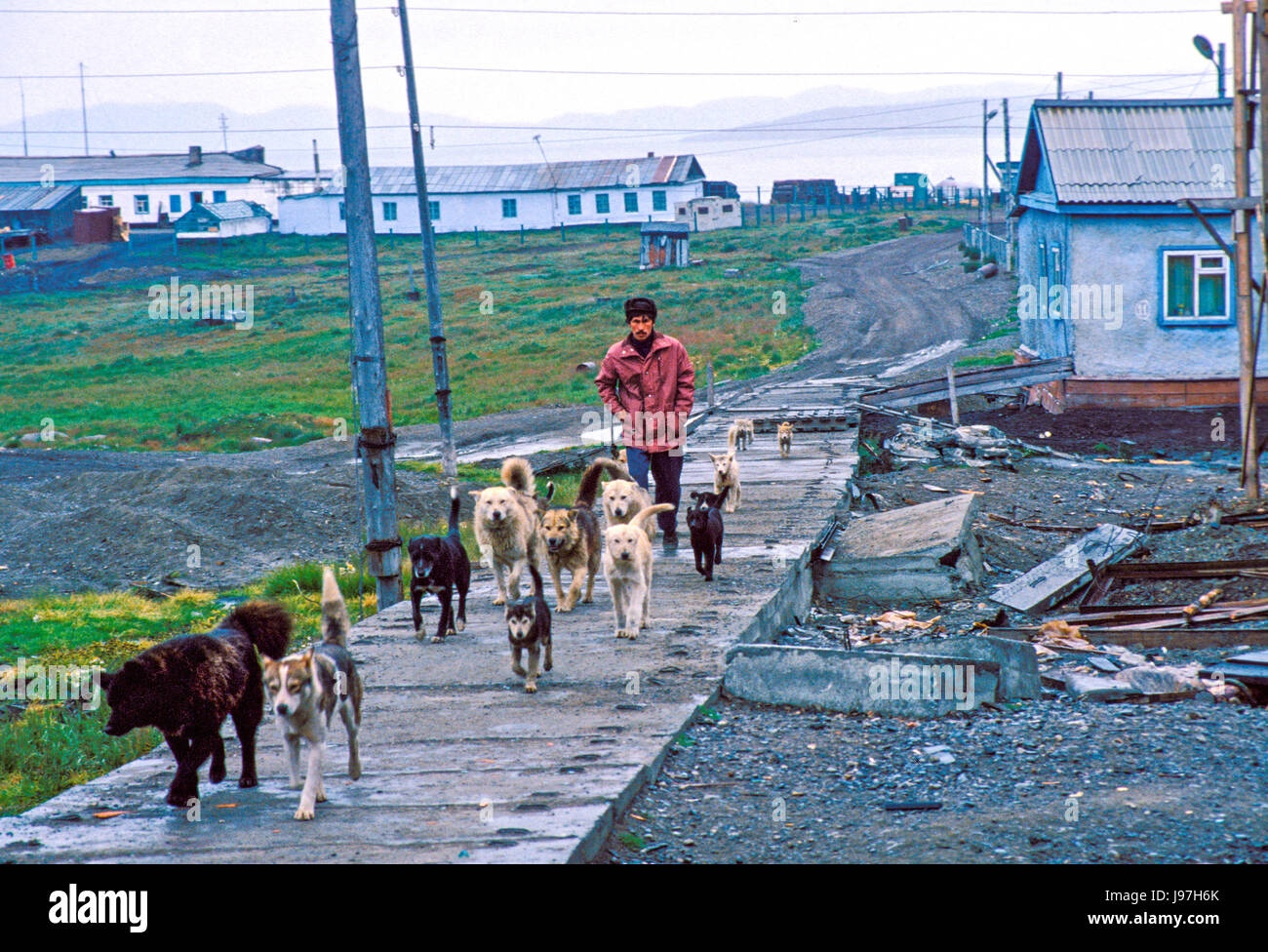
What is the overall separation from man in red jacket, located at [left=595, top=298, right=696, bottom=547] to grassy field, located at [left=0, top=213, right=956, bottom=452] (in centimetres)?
1869

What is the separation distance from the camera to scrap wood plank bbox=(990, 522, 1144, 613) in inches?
422

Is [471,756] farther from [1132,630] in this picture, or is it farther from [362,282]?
[1132,630]

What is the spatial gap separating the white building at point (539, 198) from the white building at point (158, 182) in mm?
8487

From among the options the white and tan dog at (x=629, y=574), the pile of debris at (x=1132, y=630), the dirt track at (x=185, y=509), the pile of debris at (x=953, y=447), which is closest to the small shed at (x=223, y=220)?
the dirt track at (x=185, y=509)

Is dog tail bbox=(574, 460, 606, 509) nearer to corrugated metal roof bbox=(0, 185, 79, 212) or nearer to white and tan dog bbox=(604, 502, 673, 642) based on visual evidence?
white and tan dog bbox=(604, 502, 673, 642)

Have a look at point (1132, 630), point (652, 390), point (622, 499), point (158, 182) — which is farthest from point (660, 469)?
point (158, 182)

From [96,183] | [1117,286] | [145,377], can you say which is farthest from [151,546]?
[96,183]

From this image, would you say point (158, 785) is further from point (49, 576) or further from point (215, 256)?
point (215, 256)

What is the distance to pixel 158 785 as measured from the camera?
5574 mm

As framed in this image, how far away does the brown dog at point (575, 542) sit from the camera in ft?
26.5

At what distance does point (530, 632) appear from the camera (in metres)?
6.66

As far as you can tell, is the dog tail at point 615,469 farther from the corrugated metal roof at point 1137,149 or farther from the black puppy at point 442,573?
the corrugated metal roof at point 1137,149

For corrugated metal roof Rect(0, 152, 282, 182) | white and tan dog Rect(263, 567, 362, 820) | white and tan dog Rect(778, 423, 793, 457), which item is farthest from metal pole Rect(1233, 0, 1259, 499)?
corrugated metal roof Rect(0, 152, 282, 182)

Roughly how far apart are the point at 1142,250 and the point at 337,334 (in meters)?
30.0
